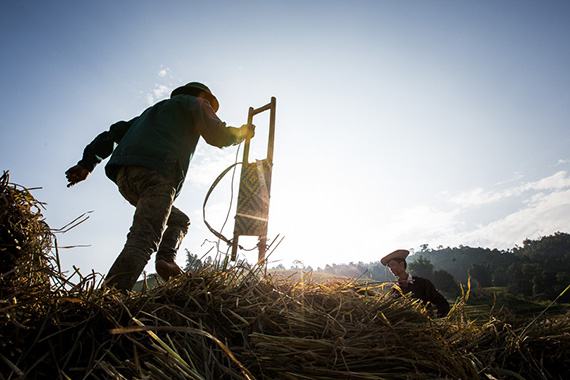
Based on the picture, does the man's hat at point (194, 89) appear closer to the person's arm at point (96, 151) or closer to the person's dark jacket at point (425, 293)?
the person's arm at point (96, 151)

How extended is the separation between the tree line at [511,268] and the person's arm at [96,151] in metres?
16.3

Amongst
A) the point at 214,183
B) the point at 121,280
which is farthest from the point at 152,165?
the point at 121,280

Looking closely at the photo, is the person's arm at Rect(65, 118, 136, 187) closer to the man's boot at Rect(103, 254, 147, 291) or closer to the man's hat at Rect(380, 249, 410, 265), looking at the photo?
the man's boot at Rect(103, 254, 147, 291)

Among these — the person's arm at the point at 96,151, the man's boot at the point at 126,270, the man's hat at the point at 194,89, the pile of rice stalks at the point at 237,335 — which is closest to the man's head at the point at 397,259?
the pile of rice stalks at the point at 237,335

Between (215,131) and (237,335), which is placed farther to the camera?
(215,131)

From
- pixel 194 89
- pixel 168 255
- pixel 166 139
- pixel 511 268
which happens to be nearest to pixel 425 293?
pixel 168 255

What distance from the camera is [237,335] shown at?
1111 millimetres

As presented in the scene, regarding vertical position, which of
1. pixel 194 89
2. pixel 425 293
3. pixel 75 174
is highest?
pixel 194 89

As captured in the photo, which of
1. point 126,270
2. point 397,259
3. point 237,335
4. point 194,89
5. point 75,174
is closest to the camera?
point 237,335

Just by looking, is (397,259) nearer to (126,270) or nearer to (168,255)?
(168,255)

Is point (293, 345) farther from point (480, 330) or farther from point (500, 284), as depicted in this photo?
point (500, 284)

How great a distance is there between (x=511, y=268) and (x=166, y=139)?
72.4 metres

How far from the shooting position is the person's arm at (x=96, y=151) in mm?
2555

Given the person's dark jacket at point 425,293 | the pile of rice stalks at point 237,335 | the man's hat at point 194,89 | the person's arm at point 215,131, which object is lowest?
the person's dark jacket at point 425,293
